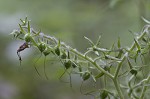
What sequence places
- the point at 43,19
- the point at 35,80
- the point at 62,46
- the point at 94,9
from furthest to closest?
the point at 94,9
the point at 43,19
the point at 35,80
the point at 62,46

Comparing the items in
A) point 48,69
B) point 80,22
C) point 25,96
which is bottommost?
point 25,96

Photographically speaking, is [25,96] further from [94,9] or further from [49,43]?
[49,43]

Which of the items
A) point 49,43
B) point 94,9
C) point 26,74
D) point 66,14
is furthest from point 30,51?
point 49,43

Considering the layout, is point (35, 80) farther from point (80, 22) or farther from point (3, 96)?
point (80, 22)

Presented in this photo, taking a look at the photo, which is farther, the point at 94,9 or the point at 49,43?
the point at 94,9

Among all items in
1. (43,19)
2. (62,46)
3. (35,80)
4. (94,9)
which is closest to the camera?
(62,46)

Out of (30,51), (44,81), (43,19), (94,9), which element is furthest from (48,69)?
(94,9)

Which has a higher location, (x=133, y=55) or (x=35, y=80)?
(x=133, y=55)
